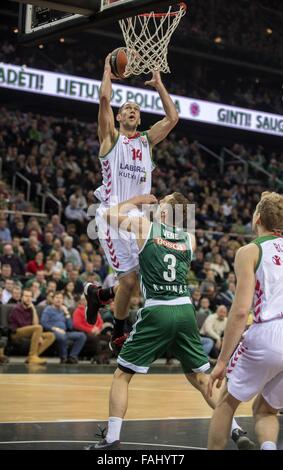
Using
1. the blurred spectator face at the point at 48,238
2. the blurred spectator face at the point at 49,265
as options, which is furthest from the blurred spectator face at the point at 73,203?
the blurred spectator face at the point at 49,265

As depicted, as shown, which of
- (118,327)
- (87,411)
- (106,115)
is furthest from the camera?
(87,411)

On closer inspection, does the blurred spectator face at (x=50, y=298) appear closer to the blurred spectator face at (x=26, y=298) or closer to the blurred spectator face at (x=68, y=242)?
the blurred spectator face at (x=26, y=298)

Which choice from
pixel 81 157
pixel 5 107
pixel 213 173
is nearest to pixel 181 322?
pixel 81 157

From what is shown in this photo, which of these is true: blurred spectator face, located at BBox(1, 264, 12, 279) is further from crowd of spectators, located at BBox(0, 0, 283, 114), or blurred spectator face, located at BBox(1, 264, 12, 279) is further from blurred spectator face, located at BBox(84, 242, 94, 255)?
crowd of spectators, located at BBox(0, 0, 283, 114)

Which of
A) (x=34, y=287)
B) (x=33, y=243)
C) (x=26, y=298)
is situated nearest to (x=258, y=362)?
(x=26, y=298)

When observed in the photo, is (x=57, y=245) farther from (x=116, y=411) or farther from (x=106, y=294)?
(x=116, y=411)

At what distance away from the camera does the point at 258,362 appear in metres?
5.21

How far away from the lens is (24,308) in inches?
629

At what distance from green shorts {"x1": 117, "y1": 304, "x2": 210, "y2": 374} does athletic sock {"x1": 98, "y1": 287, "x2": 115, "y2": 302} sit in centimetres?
209

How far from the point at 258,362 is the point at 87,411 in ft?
15.3

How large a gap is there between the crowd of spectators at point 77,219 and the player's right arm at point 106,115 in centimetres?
817

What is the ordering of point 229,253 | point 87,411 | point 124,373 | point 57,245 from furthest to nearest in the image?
point 229,253, point 57,245, point 87,411, point 124,373

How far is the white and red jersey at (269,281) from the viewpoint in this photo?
17.5ft
